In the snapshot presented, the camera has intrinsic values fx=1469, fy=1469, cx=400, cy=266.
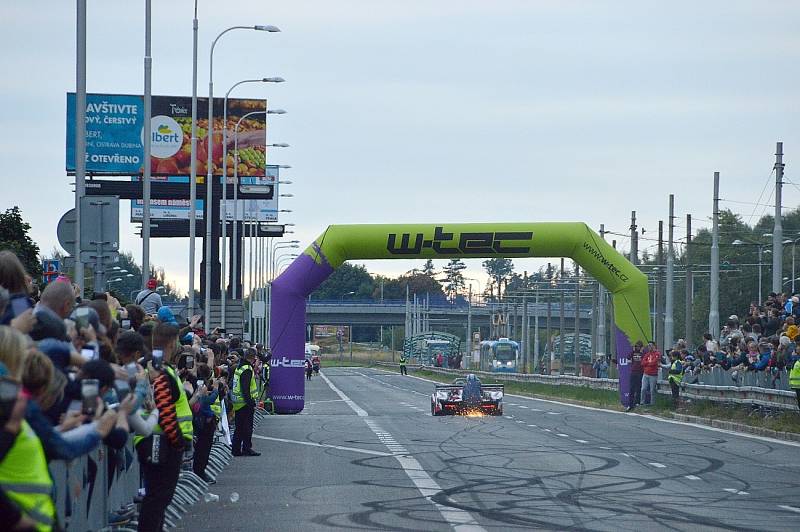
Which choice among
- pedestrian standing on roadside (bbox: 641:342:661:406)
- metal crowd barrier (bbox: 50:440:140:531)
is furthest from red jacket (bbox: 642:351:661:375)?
metal crowd barrier (bbox: 50:440:140:531)

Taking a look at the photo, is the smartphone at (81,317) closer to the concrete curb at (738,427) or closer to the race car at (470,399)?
the concrete curb at (738,427)

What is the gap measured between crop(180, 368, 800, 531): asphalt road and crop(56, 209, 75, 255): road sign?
3717 millimetres

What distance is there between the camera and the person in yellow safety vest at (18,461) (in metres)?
6.29

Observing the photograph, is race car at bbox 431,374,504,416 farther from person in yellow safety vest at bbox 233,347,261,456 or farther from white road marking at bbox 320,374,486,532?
person in yellow safety vest at bbox 233,347,261,456

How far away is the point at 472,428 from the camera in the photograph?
30.6m

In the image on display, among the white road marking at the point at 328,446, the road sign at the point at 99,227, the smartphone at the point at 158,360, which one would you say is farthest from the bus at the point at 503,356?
the smartphone at the point at 158,360

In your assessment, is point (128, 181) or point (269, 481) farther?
point (128, 181)

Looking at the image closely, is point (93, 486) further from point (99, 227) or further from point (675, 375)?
point (675, 375)

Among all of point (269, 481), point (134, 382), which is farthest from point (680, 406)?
point (134, 382)

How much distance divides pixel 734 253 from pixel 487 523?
10139 cm

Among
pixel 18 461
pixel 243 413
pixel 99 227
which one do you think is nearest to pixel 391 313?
pixel 243 413

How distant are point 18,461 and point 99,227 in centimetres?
1292

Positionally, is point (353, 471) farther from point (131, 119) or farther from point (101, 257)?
point (131, 119)

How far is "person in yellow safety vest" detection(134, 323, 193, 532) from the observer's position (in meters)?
11.3
